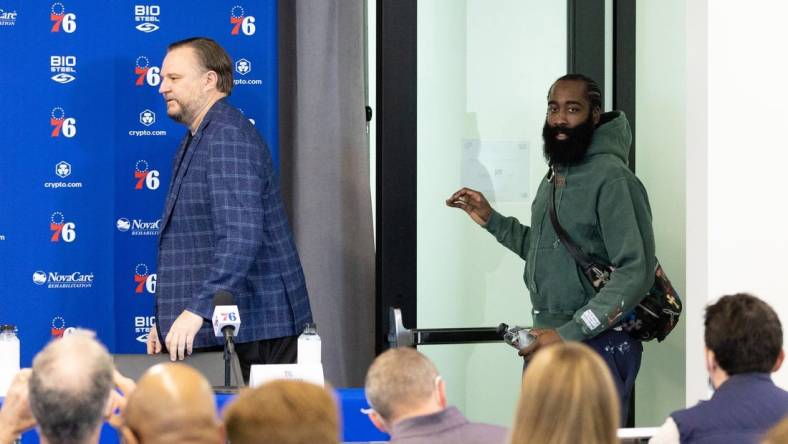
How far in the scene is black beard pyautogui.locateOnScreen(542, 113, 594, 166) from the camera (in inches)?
165

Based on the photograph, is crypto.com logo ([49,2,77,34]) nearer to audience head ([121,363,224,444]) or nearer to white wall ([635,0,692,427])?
white wall ([635,0,692,427])

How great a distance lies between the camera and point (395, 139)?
15.2 feet

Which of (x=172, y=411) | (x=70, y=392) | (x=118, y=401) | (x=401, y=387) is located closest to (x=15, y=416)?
(x=118, y=401)

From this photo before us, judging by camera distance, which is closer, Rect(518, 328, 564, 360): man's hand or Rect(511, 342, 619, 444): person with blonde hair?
Rect(511, 342, 619, 444): person with blonde hair

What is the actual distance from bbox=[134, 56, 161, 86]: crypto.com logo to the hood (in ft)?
6.70

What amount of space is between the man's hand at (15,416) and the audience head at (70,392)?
414 mm

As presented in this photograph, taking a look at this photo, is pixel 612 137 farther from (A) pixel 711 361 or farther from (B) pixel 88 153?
(B) pixel 88 153

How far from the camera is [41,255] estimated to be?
5.08 m

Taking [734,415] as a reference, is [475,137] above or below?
above

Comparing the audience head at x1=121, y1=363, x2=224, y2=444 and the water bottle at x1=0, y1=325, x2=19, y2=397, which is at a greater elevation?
the audience head at x1=121, y1=363, x2=224, y2=444

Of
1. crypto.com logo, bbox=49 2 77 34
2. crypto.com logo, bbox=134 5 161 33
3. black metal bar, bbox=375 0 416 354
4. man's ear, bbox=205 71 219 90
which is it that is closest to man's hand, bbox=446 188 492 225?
black metal bar, bbox=375 0 416 354

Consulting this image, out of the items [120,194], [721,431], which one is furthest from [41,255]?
[721,431]

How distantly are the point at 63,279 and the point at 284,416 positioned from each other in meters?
3.54

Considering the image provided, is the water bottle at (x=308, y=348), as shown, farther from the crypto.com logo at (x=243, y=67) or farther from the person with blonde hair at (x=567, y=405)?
the crypto.com logo at (x=243, y=67)
